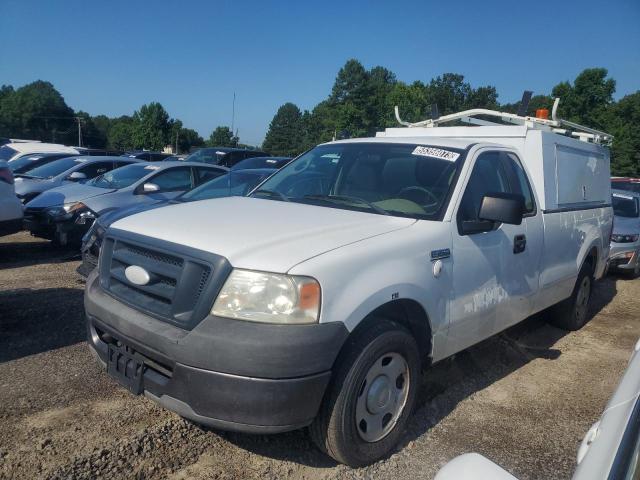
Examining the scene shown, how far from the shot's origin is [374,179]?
3.93 metres

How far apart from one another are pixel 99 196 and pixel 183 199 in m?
2.38

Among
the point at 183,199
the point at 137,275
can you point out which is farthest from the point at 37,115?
the point at 137,275

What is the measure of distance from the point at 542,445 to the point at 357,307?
1.76 metres

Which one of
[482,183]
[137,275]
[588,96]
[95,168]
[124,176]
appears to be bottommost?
[95,168]

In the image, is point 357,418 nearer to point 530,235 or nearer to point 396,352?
point 396,352

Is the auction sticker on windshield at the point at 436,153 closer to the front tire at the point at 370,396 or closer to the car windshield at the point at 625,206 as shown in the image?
the front tire at the point at 370,396

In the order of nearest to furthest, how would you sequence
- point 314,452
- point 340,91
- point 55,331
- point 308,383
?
point 308,383 < point 314,452 < point 55,331 < point 340,91

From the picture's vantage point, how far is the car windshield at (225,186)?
22.4ft

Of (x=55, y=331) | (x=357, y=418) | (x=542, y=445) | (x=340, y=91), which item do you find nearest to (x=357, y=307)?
(x=357, y=418)

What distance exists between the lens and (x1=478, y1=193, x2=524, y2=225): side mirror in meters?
3.33

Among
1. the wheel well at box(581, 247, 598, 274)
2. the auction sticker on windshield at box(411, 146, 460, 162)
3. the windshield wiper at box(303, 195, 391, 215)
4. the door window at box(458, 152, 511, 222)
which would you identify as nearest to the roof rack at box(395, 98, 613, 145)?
the door window at box(458, 152, 511, 222)

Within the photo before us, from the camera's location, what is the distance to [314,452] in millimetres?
3137

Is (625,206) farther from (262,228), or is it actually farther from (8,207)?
(8,207)

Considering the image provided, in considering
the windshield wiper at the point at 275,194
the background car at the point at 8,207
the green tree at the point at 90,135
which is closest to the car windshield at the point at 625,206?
the windshield wiper at the point at 275,194
